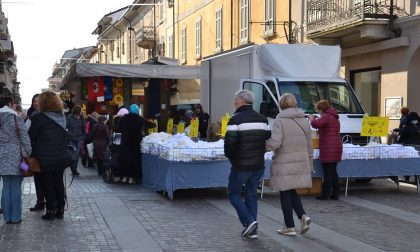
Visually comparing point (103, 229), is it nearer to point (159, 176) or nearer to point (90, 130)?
point (159, 176)

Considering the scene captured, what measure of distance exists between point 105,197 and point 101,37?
196 ft

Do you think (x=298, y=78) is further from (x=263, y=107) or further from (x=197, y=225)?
(x=197, y=225)

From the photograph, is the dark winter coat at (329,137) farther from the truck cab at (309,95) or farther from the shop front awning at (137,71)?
the shop front awning at (137,71)

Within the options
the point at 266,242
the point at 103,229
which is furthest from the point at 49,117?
the point at 266,242

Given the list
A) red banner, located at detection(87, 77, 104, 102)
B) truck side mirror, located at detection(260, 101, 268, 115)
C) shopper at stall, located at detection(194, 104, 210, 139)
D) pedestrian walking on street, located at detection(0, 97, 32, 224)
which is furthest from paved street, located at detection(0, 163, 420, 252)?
red banner, located at detection(87, 77, 104, 102)

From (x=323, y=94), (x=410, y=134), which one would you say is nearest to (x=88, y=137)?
(x=323, y=94)

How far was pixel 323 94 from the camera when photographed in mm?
12703

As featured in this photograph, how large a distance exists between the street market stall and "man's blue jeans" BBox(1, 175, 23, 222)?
2.63 meters

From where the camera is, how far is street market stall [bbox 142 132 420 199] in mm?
9672

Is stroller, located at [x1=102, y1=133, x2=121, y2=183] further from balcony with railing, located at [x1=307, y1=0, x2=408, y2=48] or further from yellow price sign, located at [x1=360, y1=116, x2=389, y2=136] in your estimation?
balcony with railing, located at [x1=307, y1=0, x2=408, y2=48]

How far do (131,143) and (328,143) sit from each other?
3.87m

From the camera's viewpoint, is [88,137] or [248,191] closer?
[248,191]

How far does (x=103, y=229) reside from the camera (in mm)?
7484

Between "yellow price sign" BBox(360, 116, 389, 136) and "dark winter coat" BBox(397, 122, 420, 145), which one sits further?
"dark winter coat" BBox(397, 122, 420, 145)
